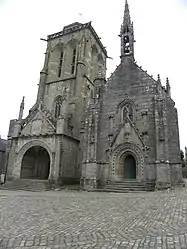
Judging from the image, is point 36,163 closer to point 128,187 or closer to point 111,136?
point 111,136

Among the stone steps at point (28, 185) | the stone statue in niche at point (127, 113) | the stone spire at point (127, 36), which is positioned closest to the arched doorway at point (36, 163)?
the stone steps at point (28, 185)

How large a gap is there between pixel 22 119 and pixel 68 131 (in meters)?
6.07

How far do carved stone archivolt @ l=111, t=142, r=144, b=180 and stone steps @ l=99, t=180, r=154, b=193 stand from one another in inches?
33.6

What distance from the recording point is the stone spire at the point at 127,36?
75.3 ft

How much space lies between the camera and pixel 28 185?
19.5 m

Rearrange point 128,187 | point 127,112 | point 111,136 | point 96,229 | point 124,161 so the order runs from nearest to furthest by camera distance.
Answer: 1. point 96,229
2. point 128,187
3. point 124,161
4. point 111,136
5. point 127,112

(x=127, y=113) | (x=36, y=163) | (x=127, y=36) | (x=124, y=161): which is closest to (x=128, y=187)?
(x=124, y=161)

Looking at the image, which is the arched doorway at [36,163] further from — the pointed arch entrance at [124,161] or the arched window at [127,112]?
the arched window at [127,112]

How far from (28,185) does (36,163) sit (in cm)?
561

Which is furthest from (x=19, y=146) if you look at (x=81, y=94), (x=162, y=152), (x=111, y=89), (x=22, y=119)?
(x=162, y=152)

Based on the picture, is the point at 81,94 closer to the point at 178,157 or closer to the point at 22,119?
the point at 22,119

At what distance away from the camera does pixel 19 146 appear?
74.1 ft

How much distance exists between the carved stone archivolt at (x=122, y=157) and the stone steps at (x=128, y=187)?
0.85 metres

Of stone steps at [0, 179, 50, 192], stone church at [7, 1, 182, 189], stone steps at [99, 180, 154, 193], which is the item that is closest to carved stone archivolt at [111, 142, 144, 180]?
stone church at [7, 1, 182, 189]
